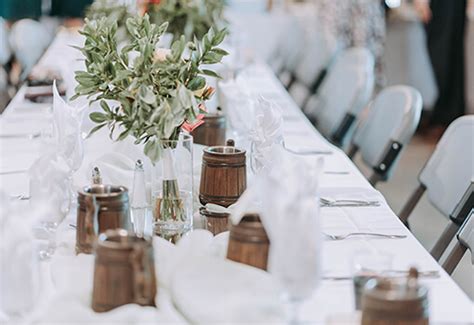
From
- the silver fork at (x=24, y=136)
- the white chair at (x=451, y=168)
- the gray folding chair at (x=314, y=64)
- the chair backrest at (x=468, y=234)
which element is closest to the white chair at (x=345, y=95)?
the gray folding chair at (x=314, y=64)

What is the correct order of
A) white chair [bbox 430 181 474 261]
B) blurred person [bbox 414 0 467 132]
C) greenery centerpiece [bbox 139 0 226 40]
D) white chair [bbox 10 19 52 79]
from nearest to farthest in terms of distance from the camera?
white chair [bbox 430 181 474 261]
greenery centerpiece [bbox 139 0 226 40]
white chair [bbox 10 19 52 79]
blurred person [bbox 414 0 467 132]

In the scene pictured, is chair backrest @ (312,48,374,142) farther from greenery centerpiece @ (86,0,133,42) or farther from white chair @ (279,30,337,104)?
greenery centerpiece @ (86,0,133,42)

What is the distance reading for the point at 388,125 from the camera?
11.5ft

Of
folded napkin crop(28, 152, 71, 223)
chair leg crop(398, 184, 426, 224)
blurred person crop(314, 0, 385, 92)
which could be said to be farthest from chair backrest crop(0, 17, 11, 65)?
folded napkin crop(28, 152, 71, 223)

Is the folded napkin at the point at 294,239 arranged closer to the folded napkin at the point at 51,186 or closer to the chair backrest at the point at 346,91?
the folded napkin at the point at 51,186

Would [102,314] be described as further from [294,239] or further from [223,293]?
[294,239]

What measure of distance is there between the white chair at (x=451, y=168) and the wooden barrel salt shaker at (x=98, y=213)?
3.95 ft

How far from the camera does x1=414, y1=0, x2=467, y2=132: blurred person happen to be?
752 cm

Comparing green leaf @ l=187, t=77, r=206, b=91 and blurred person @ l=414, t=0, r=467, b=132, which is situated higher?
green leaf @ l=187, t=77, r=206, b=91

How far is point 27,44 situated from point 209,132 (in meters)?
3.98

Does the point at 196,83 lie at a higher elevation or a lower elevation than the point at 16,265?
higher

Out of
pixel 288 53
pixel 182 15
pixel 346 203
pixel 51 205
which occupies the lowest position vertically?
pixel 288 53

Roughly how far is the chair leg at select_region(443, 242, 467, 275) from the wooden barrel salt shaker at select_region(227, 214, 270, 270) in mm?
885

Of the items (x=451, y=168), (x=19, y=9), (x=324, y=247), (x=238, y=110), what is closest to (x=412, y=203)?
(x=451, y=168)
